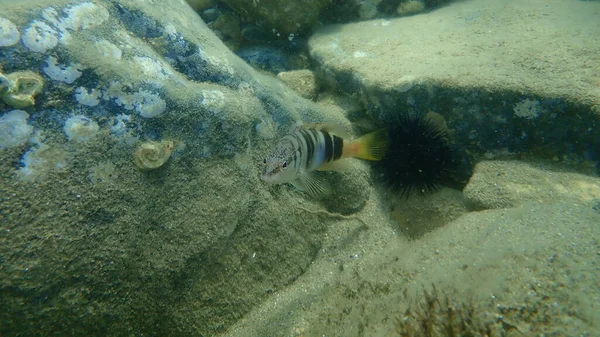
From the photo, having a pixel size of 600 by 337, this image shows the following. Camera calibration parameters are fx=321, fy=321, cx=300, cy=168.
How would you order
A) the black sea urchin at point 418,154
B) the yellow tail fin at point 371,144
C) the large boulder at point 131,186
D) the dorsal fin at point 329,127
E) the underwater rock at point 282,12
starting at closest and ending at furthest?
the large boulder at point 131,186, the dorsal fin at point 329,127, the yellow tail fin at point 371,144, the black sea urchin at point 418,154, the underwater rock at point 282,12

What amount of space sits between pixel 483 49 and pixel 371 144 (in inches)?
89.6

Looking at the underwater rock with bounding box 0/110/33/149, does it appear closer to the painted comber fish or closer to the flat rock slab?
the painted comber fish

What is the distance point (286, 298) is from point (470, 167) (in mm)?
2611

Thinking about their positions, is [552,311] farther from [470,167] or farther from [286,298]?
[470,167]

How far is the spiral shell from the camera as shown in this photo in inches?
100

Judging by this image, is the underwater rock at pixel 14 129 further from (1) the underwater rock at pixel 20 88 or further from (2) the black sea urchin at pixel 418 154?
(2) the black sea urchin at pixel 418 154

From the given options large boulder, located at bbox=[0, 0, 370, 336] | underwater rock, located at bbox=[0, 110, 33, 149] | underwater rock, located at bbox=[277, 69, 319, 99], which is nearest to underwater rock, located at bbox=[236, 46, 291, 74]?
underwater rock, located at bbox=[277, 69, 319, 99]

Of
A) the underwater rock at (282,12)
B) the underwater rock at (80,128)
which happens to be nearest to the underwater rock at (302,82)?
the underwater rock at (282,12)

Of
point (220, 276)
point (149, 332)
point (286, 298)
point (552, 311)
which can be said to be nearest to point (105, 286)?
point (149, 332)

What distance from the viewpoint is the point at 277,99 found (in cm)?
362

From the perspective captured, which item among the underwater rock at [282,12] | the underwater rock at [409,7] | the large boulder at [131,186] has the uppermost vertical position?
the underwater rock at [409,7]

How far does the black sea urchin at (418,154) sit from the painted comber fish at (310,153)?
0.56 m

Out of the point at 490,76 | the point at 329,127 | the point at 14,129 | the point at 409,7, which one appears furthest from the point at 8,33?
the point at 409,7

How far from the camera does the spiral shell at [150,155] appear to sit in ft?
8.36
